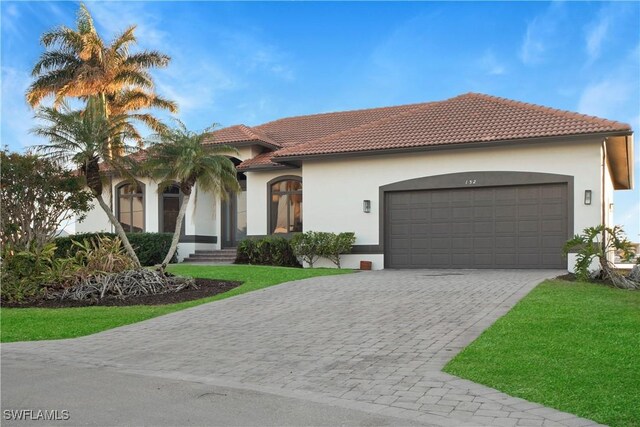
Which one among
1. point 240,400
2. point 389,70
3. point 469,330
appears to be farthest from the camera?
point 389,70

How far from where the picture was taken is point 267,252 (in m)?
22.5

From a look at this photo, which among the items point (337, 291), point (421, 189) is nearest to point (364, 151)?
point (421, 189)

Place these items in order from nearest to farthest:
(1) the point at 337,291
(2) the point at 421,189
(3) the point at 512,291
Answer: (3) the point at 512,291 < (1) the point at 337,291 < (2) the point at 421,189

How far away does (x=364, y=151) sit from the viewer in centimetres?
2048

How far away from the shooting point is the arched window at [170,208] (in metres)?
26.5

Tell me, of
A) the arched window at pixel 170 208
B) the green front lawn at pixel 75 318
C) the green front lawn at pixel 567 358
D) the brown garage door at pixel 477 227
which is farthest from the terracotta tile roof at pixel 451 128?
the green front lawn at pixel 567 358

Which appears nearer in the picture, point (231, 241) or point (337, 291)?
point (337, 291)

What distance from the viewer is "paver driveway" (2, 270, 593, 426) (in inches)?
251

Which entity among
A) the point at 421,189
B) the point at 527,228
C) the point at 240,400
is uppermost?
the point at 421,189

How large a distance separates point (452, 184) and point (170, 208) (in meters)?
12.6

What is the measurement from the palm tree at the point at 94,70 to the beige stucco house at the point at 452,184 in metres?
8.29

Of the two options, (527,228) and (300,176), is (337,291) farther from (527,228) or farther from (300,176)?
(300,176)

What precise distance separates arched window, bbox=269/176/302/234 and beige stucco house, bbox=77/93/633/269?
0.04 m

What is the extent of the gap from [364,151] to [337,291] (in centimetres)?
719
